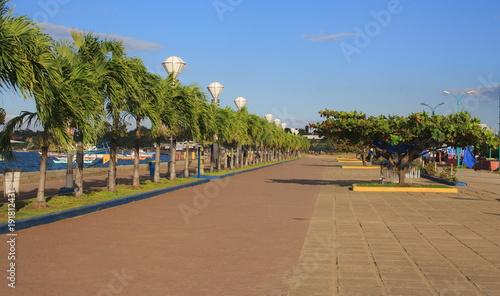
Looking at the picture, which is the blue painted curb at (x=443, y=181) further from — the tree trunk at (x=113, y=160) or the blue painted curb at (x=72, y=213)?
the tree trunk at (x=113, y=160)

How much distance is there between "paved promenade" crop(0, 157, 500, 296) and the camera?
6.81m

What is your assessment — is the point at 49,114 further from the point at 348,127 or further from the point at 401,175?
the point at 401,175

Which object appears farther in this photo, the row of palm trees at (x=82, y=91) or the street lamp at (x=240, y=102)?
the street lamp at (x=240, y=102)

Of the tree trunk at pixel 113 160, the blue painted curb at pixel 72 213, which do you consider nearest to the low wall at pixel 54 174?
the tree trunk at pixel 113 160

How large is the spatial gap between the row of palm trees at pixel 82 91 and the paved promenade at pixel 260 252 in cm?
243

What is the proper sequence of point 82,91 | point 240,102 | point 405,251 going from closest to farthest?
point 405,251 → point 82,91 → point 240,102

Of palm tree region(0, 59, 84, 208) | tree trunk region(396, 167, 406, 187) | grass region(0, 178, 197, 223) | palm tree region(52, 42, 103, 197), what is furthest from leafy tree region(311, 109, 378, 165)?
palm tree region(0, 59, 84, 208)

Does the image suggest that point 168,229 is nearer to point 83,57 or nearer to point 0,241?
point 0,241

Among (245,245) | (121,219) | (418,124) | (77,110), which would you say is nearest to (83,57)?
(77,110)

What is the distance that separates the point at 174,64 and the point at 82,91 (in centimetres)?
1252

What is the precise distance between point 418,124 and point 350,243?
43.9 ft

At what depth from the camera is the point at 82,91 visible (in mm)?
13469

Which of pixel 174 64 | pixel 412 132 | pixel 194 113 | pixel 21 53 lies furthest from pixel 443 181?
pixel 21 53

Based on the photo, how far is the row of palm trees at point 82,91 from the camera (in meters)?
10.4
